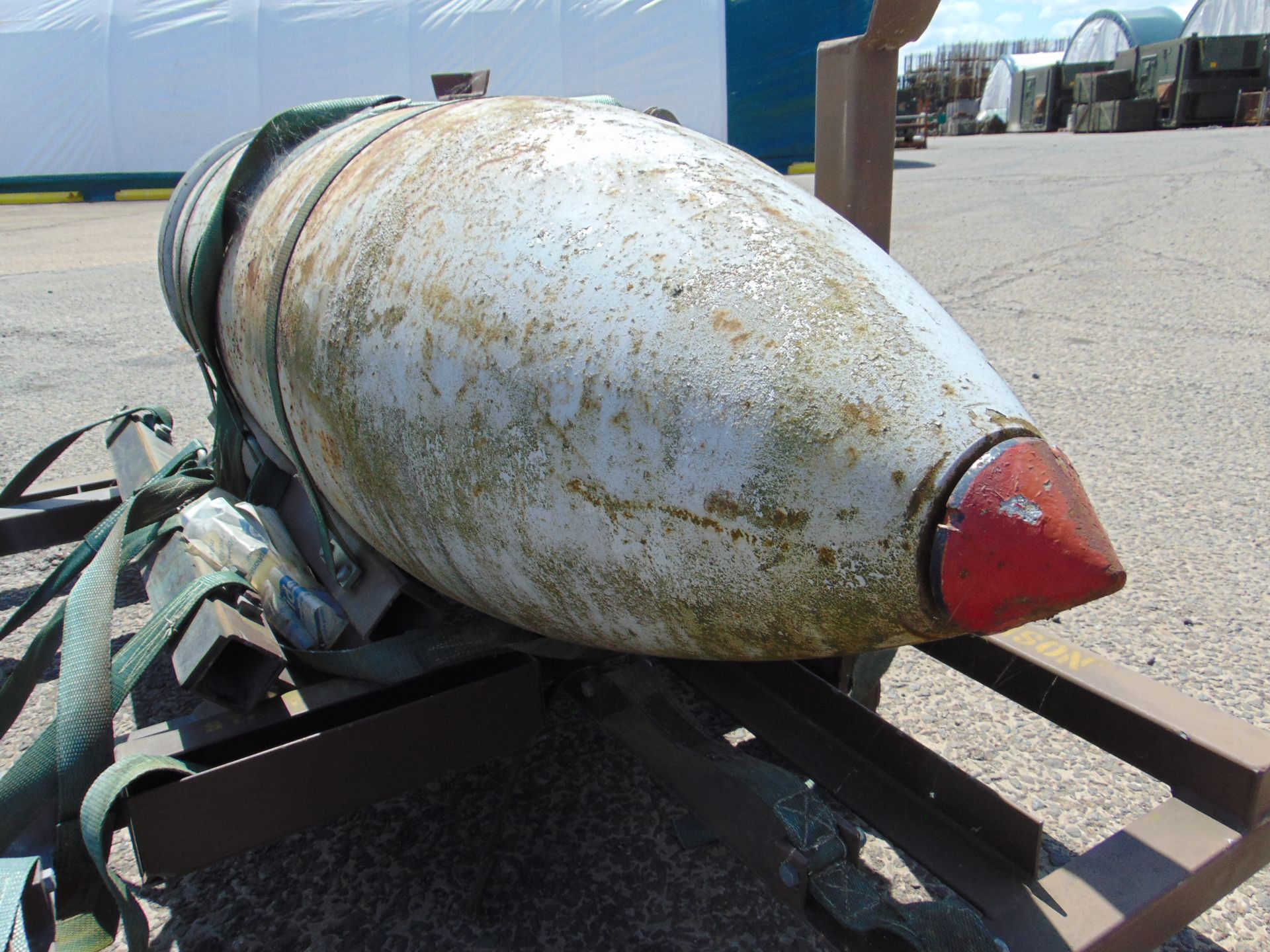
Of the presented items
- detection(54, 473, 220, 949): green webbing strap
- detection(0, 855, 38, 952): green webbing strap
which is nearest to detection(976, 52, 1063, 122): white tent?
detection(54, 473, 220, 949): green webbing strap

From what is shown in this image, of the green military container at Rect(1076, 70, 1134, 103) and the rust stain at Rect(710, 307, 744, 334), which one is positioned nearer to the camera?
the rust stain at Rect(710, 307, 744, 334)

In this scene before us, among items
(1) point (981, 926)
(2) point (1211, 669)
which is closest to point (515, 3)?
(2) point (1211, 669)

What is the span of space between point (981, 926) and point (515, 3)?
12.3 m

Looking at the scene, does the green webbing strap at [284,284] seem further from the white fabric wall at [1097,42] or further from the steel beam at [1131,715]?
the white fabric wall at [1097,42]

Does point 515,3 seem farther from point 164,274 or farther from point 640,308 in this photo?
point 640,308

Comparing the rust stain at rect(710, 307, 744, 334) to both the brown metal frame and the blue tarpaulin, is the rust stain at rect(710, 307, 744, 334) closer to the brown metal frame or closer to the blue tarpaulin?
the brown metal frame

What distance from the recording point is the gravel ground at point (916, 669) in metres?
1.46

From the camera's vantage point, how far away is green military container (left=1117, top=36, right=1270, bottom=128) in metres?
18.8

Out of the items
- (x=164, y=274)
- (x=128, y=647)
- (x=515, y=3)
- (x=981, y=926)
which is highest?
(x=515, y=3)

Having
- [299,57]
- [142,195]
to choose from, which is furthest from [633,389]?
[142,195]

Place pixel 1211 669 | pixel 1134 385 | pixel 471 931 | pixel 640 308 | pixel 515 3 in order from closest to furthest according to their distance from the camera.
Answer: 1. pixel 640 308
2. pixel 471 931
3. pixel 1211 669
4. pixel 1134 385
5. pixel 515 3

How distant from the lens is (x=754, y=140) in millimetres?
12148

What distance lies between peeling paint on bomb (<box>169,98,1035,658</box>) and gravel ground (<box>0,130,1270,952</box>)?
584 mm

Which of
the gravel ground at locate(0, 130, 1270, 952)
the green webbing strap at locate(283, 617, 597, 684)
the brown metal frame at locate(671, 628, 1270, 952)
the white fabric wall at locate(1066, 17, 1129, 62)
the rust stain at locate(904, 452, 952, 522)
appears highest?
the white fabric wall at locate(1066, 17, 1129, 62)
